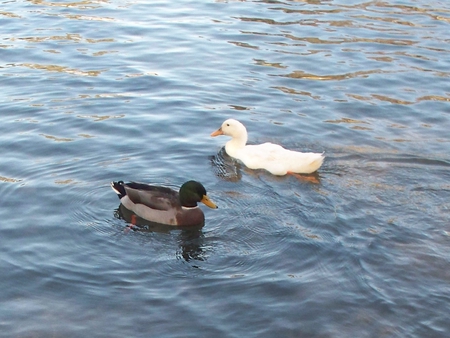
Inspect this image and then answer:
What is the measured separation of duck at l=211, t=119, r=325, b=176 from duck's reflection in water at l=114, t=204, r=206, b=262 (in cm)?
206

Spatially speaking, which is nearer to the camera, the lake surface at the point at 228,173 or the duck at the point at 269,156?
the lake surface at the point at 228,173

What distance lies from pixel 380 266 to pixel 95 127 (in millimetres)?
6317

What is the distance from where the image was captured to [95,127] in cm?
1366

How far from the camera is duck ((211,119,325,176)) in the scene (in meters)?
11.8

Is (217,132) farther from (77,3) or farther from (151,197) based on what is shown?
(77,3)

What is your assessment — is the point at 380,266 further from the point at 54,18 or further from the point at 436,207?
the point at 54,18

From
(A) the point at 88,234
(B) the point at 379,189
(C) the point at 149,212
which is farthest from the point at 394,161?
(A) the point at 88,234

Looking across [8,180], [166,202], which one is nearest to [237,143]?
[166,202]

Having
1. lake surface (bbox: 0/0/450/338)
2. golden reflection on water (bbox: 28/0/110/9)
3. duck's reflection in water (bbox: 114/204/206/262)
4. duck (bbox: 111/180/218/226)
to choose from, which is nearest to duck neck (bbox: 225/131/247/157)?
lake surface (bbox: 0/0/450/338)

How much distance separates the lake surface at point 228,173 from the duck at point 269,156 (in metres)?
0.20

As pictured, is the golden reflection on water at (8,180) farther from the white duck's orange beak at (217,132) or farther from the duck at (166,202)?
the white duck's orange beak at (217,132)

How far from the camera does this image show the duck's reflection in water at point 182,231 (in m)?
9.77

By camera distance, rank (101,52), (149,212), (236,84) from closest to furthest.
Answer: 1. (149,212)
2. (236,84)
3. (101,52)

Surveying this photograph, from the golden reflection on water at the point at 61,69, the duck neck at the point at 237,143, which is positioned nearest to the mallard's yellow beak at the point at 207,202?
the duck neck at the point at 237,143
